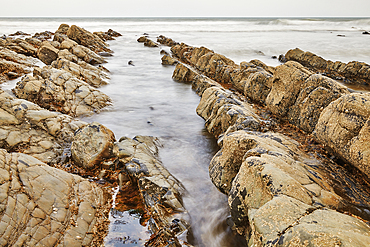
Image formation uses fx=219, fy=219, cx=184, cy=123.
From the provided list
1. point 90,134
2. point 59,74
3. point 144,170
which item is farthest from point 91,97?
point 144,170

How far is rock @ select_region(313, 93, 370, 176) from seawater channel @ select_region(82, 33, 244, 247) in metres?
2.92

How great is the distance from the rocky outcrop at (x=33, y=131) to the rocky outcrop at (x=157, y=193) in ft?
6.21

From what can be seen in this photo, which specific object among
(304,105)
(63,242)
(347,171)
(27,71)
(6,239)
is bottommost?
(27,71)

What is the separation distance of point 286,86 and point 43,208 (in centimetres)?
826

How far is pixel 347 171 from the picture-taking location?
514cm

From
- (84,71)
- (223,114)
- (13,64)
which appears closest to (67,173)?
(223,114)

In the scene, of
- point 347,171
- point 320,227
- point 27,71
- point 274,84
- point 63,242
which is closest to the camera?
point 320,227

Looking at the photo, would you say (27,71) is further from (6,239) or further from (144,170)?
(6,239)

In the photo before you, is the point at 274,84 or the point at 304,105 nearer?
the point at 304,105

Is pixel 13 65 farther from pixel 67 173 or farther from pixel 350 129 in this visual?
pixel 350 129

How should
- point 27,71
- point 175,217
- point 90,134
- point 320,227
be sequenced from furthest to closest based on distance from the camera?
point 27,71 < point 90,134 < point 175,217 < point 320,227

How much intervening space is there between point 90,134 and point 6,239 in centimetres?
363

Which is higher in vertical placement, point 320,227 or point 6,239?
point 320,227

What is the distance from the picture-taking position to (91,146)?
6.40 meters
